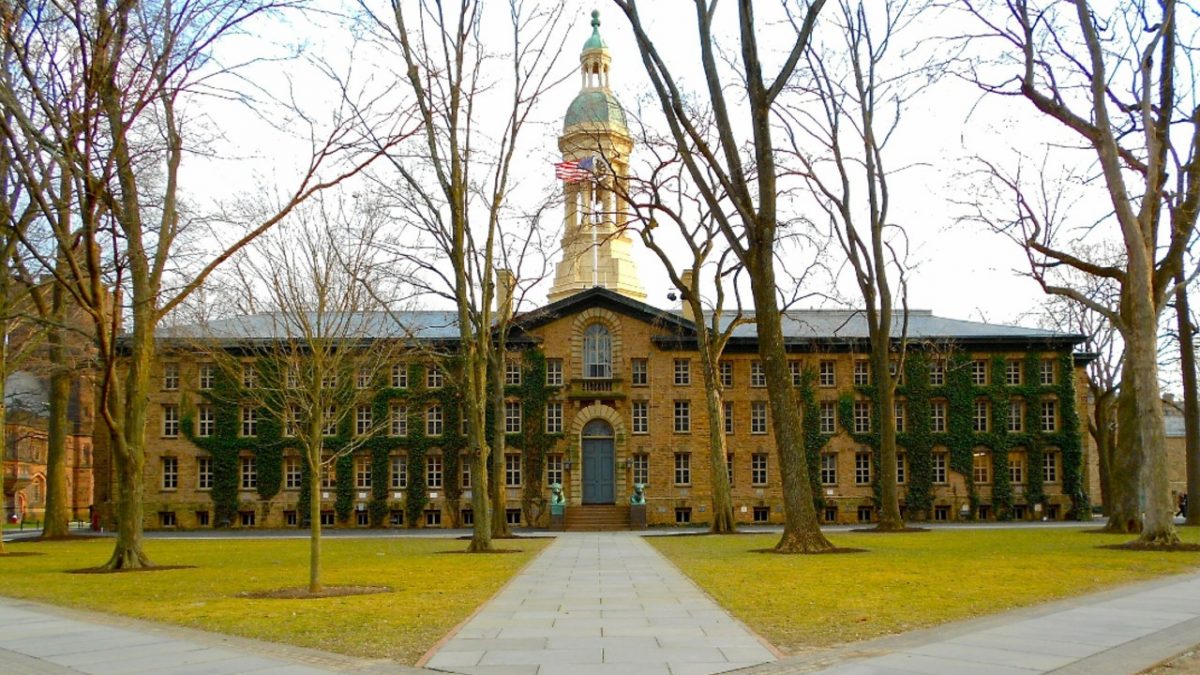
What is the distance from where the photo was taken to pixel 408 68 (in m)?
27.7

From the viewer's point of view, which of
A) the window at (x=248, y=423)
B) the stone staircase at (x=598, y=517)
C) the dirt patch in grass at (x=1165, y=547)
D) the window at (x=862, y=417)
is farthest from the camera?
the window at (x=862, y=417)

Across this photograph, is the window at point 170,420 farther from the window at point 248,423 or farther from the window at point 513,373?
the window at point 513,373

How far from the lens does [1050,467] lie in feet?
169

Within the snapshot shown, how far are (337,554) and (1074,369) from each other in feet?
126

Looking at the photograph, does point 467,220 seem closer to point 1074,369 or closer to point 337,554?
point 337,554

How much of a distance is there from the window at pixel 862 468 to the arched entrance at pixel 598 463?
11508mm

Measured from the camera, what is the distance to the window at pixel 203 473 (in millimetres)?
51000

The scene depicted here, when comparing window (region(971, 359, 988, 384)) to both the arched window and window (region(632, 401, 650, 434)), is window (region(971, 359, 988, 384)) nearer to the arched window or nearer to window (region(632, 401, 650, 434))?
window (region(632, 401, 650, 434))

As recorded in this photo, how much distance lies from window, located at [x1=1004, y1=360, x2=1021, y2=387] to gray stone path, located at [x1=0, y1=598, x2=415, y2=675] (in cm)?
4594

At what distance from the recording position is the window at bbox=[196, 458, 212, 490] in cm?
5100

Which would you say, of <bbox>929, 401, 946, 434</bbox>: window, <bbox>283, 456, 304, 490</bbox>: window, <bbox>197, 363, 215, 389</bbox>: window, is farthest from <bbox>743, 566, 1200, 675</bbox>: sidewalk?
<bbox>197, 363, 215, 389</bbox>: window

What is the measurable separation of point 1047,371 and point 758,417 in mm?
14124

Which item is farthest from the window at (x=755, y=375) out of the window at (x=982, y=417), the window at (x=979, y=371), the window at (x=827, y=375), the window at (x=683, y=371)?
the window at (x=982, y=417)

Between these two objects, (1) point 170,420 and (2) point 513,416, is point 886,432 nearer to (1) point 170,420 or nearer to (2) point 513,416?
(2) point 513,416
